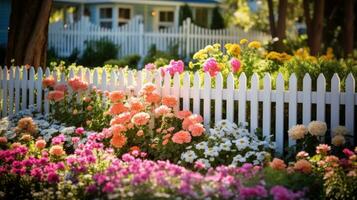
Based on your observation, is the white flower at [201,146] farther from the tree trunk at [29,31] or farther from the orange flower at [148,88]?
the tree trunk at [29,31]

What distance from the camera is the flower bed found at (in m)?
5.28

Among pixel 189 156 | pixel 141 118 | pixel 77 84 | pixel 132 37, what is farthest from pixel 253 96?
pixel 132 37

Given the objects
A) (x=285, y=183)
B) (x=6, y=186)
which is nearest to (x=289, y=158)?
(x=285, y=183)

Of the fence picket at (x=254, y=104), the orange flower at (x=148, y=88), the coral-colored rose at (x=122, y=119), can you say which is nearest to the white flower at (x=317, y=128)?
the fence picket at (x=254, y=104)

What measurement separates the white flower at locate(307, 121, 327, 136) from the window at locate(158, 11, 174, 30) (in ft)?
84.1

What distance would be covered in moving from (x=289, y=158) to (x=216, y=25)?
23.0 meters

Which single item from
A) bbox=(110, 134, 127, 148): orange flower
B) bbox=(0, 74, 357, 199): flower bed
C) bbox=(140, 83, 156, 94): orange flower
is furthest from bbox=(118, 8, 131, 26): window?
bbox=(110, 134, 127, 148): orange flower

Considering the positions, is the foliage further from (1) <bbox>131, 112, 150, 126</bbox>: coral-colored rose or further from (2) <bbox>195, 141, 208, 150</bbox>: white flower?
(2) <bbox>195, 141, 208, 150</bbox>: white flower

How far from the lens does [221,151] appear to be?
698 cm

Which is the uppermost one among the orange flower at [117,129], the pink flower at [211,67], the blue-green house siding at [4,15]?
the blue-green house siding at [4,15]

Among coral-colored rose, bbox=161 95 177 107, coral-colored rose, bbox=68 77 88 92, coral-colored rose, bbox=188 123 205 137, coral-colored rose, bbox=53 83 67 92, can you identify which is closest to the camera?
coral-colored rose, bbox=188 123 205 137

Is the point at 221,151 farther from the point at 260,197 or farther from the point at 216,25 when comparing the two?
the point at 216,25

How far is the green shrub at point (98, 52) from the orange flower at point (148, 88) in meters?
15.7

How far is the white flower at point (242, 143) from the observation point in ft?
22.7
